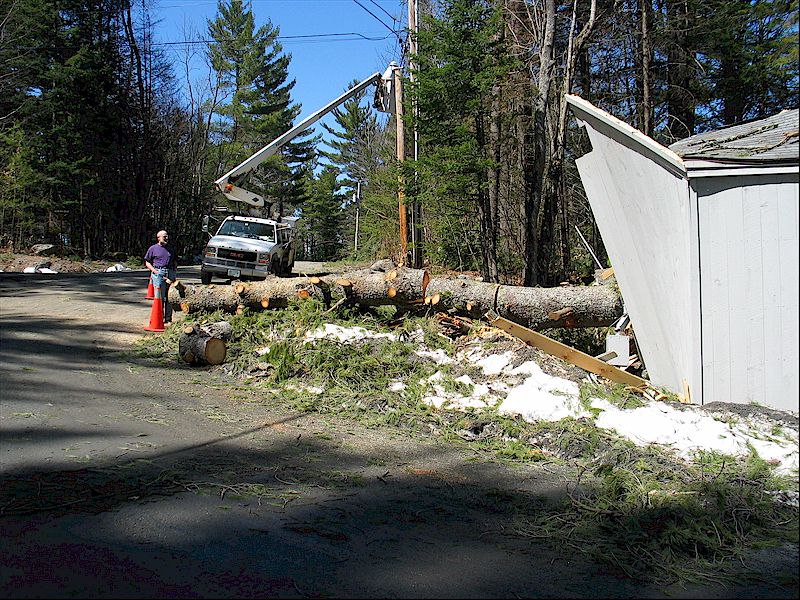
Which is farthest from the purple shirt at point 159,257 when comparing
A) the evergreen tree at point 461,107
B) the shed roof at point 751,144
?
the shed roof at point 751,144

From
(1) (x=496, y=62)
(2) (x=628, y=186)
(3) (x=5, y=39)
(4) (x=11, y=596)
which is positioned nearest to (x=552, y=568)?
(4) (x=11, y=596)

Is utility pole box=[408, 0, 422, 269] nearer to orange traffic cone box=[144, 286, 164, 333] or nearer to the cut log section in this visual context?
orange traffic cone box=[144, 286, 164, 333]

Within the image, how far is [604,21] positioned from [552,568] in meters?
17.3

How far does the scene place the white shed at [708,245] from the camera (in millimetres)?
5629

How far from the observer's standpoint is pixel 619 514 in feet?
15.8

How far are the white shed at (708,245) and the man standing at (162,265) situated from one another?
790 cm

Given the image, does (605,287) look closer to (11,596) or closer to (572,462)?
(572,462)

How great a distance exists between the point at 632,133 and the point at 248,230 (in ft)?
46.2

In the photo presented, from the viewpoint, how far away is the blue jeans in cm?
1244

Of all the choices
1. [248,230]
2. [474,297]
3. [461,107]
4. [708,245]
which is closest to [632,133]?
[708,245]

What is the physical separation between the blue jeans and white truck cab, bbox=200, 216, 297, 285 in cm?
513

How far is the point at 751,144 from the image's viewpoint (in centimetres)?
642

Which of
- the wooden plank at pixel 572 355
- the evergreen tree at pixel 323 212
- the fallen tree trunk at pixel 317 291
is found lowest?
the wooden plank at pixel 572 355

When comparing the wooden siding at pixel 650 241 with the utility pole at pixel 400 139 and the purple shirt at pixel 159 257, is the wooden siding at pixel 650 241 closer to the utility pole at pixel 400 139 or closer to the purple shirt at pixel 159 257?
the purple shirt at pixel 159 257
